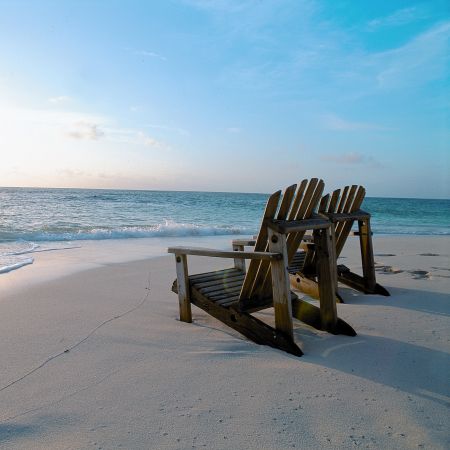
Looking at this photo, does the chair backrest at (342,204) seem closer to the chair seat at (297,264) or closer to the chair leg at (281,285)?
the chair seat at (297,264)

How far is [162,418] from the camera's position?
2389 millimetres

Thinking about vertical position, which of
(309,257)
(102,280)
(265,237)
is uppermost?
(265,237)

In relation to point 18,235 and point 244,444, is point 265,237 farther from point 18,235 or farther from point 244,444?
point 18,235

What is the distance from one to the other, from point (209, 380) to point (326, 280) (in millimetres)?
1707

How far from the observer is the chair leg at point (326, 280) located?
156 inches

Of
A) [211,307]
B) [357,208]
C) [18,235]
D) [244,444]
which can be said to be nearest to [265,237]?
[211,307]

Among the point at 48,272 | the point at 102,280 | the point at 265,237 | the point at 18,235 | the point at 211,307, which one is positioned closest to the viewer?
the point at 265,237

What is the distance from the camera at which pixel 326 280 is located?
4020 mm

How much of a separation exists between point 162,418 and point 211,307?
1.65 metres

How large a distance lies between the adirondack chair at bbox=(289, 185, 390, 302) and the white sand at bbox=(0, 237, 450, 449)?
52cm

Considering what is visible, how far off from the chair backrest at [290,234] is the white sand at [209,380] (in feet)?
1.58

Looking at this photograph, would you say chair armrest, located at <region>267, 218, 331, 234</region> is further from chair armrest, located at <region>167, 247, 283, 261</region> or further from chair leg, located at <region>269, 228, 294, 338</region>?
chair armrest, located at <region>167, 247, 283, 261</region>

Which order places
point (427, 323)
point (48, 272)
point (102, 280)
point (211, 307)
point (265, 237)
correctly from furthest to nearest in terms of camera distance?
1. point (48, 272)
2. point (102, 280)
3. point (427, 323)
4. point (211, 307)
5. point (265, 237)

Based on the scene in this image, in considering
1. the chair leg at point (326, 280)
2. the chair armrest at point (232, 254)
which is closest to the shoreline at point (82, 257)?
the chair armrest at point (232, 254)
